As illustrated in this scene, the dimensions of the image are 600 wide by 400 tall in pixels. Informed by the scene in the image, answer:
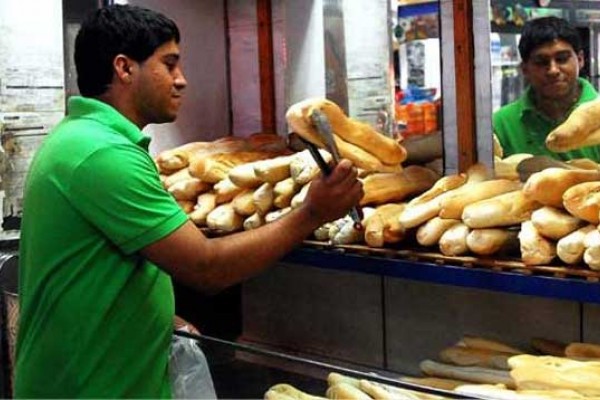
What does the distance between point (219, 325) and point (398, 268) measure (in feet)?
4.93

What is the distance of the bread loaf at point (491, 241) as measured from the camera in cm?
244

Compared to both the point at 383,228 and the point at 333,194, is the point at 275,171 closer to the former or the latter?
the point at 383,228

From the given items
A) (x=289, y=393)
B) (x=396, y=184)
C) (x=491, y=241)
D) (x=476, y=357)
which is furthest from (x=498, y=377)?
(x=396, y=184)

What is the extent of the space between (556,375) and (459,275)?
0.37 meters

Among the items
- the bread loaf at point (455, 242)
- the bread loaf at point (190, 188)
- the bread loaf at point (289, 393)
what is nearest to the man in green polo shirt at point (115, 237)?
the bread loaf at point (289, 393)

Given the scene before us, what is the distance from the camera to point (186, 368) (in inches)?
90.1

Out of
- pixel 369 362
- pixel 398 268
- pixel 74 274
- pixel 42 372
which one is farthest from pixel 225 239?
pixel 369 362

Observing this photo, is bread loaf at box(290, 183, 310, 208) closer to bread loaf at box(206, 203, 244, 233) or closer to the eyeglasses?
bread loaf at box(206, 203, 244, 233)

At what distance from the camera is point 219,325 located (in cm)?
397

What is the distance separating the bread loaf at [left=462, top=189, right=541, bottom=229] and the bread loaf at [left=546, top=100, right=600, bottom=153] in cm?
18

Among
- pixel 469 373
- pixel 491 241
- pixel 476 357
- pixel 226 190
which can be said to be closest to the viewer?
pixel 491 241

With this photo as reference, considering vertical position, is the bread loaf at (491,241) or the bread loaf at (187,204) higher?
the bread loaf at (187,204)

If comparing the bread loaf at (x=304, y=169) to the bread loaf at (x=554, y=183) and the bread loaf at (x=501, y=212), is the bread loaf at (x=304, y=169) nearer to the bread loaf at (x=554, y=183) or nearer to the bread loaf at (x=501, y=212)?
the bread loaf at (x=501, y=212)

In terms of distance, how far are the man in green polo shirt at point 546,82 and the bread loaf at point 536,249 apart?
539 millimetres
